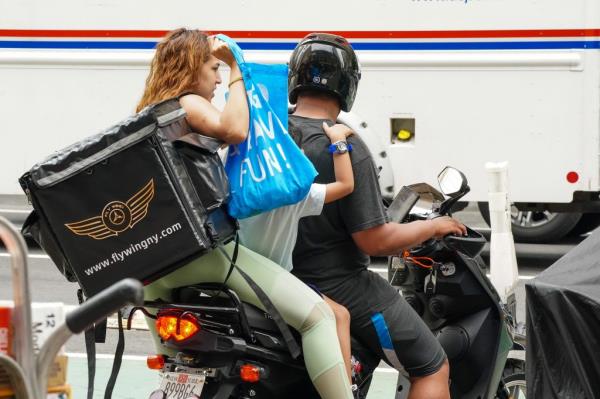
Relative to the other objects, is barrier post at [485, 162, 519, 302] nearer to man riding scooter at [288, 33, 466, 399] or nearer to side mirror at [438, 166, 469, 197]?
side mirror at [438, 166, 469, 197]

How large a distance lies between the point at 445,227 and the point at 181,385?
1295mm

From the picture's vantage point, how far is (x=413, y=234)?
187 inches

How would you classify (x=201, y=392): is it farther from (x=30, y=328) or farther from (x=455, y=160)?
(x=455, y=160)

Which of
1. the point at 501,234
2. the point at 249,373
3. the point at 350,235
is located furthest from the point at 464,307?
the point at 249,373

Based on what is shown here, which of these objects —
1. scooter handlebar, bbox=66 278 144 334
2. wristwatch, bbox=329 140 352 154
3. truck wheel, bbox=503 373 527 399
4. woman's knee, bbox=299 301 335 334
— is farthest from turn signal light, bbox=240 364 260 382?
truck wheel, bbox=503 373 527 399

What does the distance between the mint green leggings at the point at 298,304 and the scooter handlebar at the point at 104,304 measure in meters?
1.54

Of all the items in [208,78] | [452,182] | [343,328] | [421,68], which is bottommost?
[343,328]

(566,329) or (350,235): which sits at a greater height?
(350,235)

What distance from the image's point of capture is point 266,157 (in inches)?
174

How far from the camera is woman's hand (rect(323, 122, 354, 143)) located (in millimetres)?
4586

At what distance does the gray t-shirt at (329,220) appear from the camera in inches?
182

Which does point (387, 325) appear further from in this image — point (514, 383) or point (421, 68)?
point (421, 68)

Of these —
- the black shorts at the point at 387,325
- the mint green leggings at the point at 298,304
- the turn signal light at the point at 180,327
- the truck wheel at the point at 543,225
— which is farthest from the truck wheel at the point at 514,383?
the truck wheel at the point at 543,225
